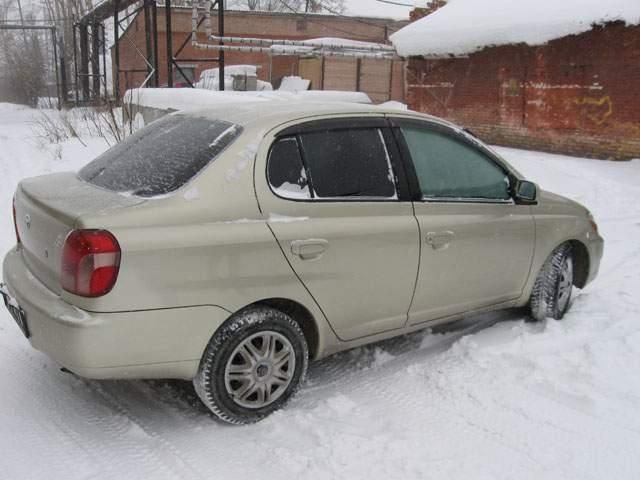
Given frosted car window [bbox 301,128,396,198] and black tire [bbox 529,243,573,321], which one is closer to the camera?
frosted car window [bbox 301,128,396,198]

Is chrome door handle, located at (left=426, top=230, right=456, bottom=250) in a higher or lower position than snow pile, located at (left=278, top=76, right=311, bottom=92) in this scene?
lower

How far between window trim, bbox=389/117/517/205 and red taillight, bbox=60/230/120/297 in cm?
179

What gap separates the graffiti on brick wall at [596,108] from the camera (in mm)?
11930

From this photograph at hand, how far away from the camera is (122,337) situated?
9.91 feet

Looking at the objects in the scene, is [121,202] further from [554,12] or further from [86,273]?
[554,12]

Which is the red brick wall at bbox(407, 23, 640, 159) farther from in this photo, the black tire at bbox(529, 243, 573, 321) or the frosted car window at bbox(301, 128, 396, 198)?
the frosted car window at bbox(301, 128, 396, 198)

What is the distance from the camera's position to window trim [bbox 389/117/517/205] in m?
3.99

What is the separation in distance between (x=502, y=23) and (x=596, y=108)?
260 centimetres

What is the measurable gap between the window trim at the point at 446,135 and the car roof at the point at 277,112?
63 millimetres

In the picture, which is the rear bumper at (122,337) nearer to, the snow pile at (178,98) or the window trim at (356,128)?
the window trim at (356,128)

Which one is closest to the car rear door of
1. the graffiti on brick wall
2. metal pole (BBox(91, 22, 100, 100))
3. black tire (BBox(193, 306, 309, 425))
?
black tire (BBox(193, 306, 309, 425))

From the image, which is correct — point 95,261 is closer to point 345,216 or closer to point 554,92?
point 345,216

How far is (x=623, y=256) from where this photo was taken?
22.4ft

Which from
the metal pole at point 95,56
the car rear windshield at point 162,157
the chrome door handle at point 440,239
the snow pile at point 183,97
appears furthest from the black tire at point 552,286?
the metal pole at point 95,56
